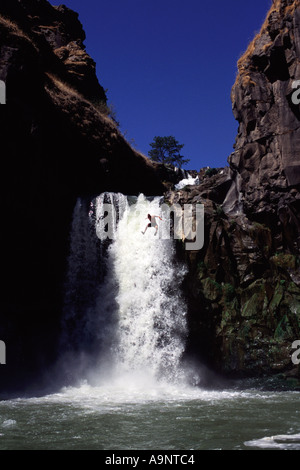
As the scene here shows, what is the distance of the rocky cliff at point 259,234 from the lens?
18.6 meters

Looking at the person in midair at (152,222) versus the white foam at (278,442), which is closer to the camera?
the white foam at (278,442)

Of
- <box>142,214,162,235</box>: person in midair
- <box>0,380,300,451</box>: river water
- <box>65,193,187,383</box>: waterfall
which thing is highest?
<box>142,214,162,235</box>: person in midair

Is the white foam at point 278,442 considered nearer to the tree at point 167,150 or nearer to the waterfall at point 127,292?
the waterfall at point 127,292

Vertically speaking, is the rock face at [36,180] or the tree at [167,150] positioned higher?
the tree at [167,150]

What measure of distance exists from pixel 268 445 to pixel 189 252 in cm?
1238

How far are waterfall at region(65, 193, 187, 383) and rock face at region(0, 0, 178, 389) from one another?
3.28 ft

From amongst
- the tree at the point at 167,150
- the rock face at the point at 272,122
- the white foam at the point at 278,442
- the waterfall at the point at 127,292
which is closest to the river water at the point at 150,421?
the white foam at the point at 278,442

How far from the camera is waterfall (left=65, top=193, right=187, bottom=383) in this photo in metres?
18.0

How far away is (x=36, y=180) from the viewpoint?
19.7 m

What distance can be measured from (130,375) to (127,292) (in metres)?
3.78

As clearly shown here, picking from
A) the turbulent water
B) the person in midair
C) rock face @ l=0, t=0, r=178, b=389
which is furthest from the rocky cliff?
rock face @ l=0, t=0, r=178, b=389

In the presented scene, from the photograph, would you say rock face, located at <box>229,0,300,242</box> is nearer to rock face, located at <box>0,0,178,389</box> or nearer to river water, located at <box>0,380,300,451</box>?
rock face, located at <box>0,0,178,389</box>

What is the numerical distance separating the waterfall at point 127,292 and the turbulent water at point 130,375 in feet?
0.15

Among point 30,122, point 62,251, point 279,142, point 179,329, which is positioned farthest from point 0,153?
point 279,142
